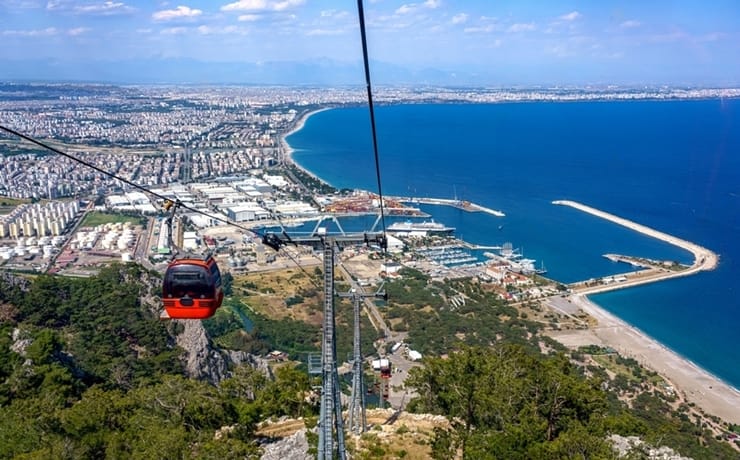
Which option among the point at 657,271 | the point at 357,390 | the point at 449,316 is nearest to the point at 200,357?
the point at 357,390

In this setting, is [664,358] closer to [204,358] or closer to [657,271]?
[657,271]

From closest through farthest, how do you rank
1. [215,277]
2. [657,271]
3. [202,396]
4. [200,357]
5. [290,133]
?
[215,277]
[202,396]
[200,357]
[657,271]
[290,133]

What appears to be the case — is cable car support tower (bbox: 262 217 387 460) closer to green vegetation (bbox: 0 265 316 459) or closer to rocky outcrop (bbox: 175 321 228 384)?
green vegetation (bbox: 0 265 316 459)

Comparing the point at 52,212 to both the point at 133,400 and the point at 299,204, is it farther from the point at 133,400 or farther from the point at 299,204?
the point at 133,400

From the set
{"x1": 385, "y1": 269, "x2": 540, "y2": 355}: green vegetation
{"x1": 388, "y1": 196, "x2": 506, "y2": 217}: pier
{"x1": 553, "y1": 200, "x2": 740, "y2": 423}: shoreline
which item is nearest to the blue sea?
{"x1": 553, "y1": 200, "x2": 740, "y2": 423}: shoreline

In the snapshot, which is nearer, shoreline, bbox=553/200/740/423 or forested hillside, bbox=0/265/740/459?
forested hillside, bbox=0/265/740/459

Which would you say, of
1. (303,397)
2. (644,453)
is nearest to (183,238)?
(303,397)
